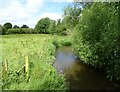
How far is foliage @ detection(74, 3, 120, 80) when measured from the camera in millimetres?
11805

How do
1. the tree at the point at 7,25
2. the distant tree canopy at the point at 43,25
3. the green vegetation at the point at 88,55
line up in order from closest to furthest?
the green vegetation at the point at 88,55 → the tree at the point at 7,25 → the distant tree canopy at the point at 43,25

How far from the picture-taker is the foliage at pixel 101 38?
38.7 ft

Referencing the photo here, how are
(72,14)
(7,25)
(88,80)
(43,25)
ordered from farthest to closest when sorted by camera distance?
(43,25)
(7,25)
(72,14)
(88,80)

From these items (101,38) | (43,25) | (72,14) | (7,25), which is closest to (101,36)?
(101,38)

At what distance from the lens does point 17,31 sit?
122 ft

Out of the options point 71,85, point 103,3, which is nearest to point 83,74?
point 71,85

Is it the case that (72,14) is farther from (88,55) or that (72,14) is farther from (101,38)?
(101,38)

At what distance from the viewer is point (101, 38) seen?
45.1 ft

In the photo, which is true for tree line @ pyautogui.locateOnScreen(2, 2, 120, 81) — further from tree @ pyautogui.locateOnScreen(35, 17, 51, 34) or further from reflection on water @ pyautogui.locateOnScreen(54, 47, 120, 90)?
tree @ pyautogui.locateOnScreen(35, 17, 51, 34)

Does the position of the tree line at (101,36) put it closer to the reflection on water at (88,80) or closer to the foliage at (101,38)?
the foliage at (101,38)

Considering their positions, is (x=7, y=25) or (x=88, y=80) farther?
(x=7, y=25)

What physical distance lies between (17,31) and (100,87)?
26.8 meters

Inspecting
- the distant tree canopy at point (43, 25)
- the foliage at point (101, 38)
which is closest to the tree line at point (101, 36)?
the foliage at point (101, 38)

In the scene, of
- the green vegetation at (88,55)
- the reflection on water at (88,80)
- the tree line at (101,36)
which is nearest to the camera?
the green vegetation at (88,55)
